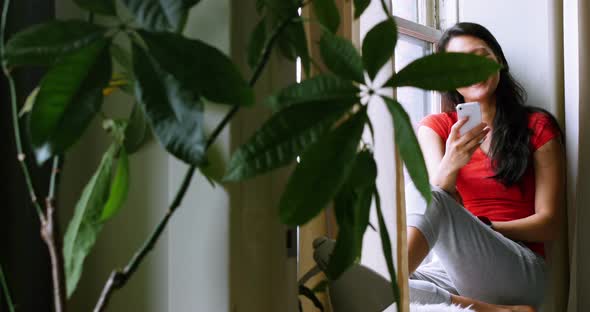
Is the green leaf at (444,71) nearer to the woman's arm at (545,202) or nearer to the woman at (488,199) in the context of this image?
the woman at (488,199)

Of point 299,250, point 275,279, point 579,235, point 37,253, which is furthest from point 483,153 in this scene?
point 37,253

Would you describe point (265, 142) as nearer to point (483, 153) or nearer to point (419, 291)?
point (419, 291)

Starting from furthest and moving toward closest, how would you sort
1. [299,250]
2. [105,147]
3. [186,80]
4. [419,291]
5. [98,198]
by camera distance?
[419,291], [299,250], [105,147], [98,198], [186,80]

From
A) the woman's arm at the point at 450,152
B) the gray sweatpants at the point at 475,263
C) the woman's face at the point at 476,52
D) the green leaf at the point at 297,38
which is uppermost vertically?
the woman's face at the point at 476,52

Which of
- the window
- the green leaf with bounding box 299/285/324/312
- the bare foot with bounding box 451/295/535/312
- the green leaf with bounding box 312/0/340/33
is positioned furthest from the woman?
the green leaf with bounding box 312/0/340/33

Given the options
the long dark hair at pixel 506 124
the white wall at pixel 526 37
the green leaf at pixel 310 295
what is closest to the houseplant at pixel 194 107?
the green leaf at pixel 310 295

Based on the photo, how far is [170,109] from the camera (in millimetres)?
332

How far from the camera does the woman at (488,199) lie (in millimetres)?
1584

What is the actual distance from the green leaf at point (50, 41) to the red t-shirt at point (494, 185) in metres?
1.69

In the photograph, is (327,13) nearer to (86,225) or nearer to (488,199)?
(86,225)

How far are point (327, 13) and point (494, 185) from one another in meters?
1.55

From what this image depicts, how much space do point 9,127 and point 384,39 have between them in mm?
484

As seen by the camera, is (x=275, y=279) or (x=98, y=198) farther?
(x=275, y=279)

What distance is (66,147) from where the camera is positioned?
0.34m
